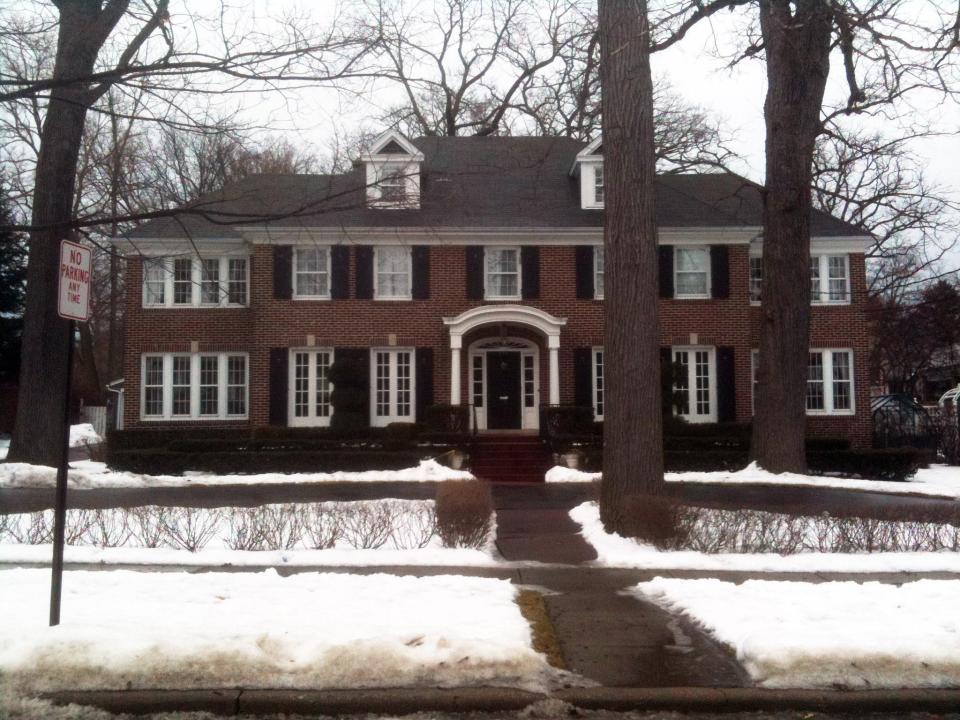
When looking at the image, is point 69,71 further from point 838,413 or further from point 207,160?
point 838,413

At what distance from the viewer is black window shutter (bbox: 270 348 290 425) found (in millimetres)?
24594

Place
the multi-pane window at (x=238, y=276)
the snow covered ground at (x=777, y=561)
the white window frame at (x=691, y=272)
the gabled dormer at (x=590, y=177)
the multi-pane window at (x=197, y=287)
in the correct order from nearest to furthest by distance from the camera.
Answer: the snow covered ground at (x=777, y=561) → the white window frame at (x=691, y=272) → the gabled dormer at (x=590, y=177) → the multi-pane window at (x=197, y=287) → the multi-pane window at (x=238, y=276)

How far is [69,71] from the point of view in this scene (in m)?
12.9

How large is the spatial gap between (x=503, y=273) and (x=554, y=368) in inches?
122

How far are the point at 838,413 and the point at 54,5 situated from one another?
877 inches

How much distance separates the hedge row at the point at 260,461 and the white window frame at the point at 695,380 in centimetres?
857

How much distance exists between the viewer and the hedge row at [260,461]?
66.4 ft

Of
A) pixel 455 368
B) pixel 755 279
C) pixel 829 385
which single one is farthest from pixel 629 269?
pixel 829 385

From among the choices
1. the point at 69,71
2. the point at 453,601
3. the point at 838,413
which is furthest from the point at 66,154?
the point at 838,413

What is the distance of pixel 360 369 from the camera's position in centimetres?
2411

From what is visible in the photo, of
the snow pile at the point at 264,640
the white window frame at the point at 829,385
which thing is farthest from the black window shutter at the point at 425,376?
the snow pile at the point at 264,640

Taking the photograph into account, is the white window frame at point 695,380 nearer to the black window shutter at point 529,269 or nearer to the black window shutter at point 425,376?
the black window shutter at point 529,269

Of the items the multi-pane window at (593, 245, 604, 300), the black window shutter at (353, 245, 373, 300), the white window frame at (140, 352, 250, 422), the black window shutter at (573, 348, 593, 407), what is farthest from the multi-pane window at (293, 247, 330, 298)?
the multi-pane window at (593, 245, 604, 300)

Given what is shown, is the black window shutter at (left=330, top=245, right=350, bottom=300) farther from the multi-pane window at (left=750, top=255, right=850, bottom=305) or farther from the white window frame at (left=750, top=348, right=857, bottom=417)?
the white window frame at (left=750, top=348, right=857, bottom=417)
